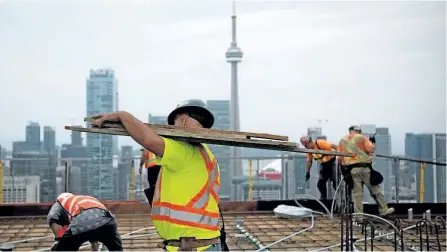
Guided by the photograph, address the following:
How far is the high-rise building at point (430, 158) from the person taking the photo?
12539 mm

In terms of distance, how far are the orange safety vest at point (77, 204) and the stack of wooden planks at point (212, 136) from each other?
208 centimetres

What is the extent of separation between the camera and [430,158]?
13.3 metres

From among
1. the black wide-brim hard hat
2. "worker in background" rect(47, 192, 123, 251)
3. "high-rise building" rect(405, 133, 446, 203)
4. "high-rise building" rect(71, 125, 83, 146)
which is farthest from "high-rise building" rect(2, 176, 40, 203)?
the black wide-brim hard hat

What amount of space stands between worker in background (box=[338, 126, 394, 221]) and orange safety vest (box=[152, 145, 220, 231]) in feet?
20.3

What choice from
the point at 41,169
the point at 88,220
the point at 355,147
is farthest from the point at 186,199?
the point at 41,169

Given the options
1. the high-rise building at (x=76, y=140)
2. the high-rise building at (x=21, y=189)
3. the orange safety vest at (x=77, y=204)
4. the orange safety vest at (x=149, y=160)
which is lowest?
the high-rise building at (x=21, y=189)

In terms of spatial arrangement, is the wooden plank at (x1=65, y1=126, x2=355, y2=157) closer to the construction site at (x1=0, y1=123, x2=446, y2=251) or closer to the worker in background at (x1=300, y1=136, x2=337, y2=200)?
the construction site at (x1=0, y1=123, x2=446, y2=251)

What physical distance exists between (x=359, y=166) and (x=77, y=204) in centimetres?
Result: 540

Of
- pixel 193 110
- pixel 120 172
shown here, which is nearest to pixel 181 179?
pixel 193 110

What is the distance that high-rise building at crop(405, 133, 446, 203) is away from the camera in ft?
41.1

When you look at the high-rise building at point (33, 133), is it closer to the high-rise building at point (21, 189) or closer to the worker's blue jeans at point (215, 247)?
the high-rise building at point (21, 189)

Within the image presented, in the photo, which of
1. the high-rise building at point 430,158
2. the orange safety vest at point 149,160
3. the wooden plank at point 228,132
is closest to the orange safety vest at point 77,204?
the orange safety vest at point 149,160

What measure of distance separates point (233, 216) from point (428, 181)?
15.3 feet

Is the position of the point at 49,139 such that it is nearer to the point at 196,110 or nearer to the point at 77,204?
the point at 77,204
